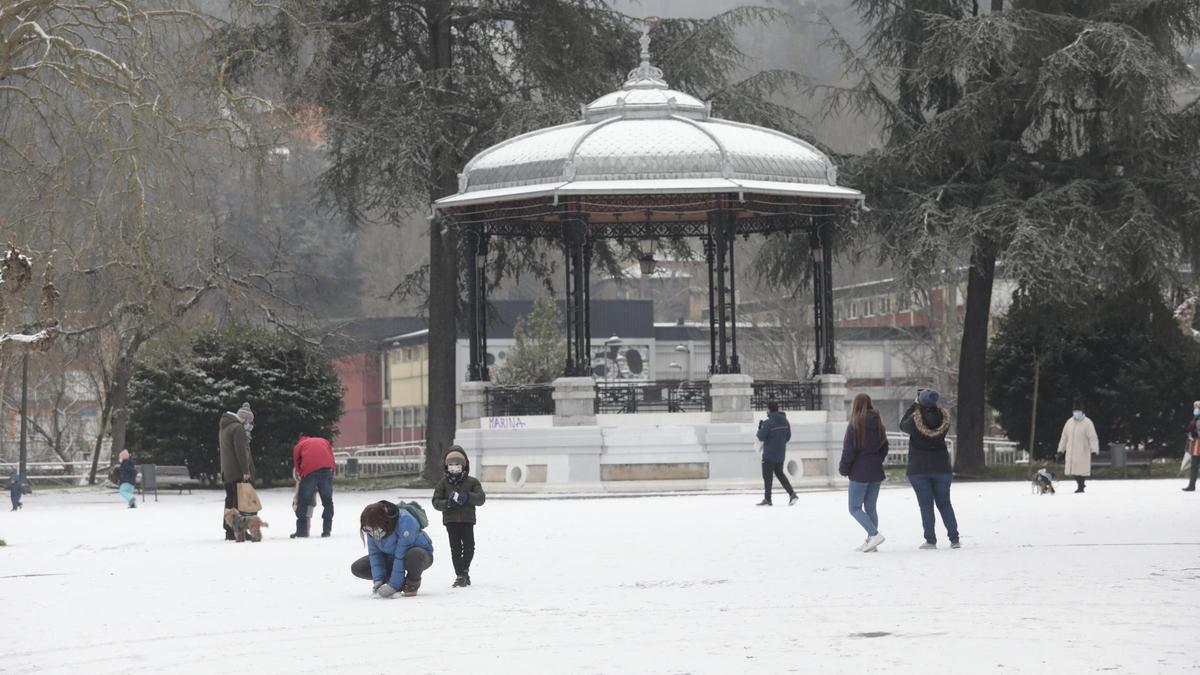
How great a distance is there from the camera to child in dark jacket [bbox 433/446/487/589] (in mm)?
15844

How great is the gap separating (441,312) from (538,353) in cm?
2092

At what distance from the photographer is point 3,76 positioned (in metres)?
21.0

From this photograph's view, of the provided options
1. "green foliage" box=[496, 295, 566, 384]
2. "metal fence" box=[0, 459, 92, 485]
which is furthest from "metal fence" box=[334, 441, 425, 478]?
"metal fence" box=[0, 459, 92, 485]

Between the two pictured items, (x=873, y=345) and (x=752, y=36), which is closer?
(x=873, y=345)

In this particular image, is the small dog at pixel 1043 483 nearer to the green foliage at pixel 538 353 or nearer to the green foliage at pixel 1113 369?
the green foliage at pixel 1113 369

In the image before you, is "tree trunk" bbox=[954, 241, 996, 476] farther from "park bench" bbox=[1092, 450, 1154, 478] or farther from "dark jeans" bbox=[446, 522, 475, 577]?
"dark jeans" bbox=[446, 522, 475, 577]

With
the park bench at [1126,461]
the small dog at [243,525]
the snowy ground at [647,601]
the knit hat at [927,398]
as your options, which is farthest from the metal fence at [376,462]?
the knit hat at [927,398]

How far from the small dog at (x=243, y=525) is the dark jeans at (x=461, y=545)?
715cm

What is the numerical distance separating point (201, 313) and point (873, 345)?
4257 centimetres

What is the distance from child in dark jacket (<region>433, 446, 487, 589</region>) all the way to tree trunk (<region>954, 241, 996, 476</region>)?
2646 centimetres

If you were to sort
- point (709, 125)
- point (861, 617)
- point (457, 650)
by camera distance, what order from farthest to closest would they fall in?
point (709, 125), point (861, 617), point (457, 650)

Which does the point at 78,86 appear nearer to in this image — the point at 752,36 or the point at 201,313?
the point at 201,313

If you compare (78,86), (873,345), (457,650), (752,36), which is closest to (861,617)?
(457,650)

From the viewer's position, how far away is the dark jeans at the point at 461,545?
52.3 ft
